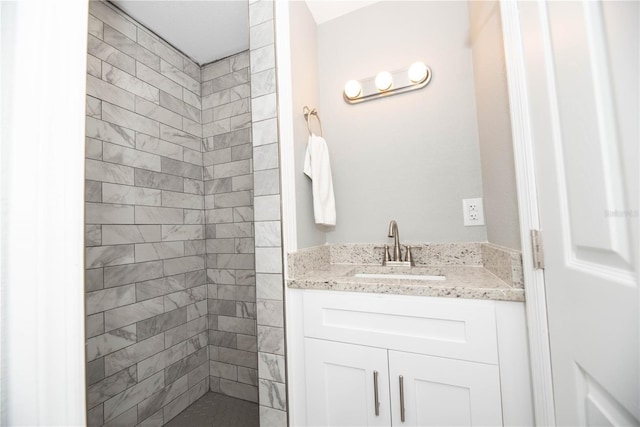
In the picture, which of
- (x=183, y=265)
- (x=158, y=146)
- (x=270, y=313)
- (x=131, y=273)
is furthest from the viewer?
(x=183, y=265)

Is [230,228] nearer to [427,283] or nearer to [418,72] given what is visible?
[427,283]

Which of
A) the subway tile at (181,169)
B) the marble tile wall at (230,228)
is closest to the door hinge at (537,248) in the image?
the marble tile wall at (230,228)

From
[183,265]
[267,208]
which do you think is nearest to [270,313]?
[267,208]

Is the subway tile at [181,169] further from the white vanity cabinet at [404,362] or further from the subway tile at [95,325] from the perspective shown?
the white vanity cabinet at [404,362]

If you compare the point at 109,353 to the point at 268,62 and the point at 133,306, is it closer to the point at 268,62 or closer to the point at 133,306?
the point at 133,306

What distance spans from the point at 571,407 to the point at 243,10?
92.8 inches

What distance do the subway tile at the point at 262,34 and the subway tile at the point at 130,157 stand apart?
1.00m

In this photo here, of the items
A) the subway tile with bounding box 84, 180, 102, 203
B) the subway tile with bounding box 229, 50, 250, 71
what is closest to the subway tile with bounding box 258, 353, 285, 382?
the subway tile with bounding box 84, 180, 102, 203

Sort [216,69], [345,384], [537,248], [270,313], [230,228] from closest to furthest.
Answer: [537,248] → [345,384] → [270,313] → [230,228] → [216,69]

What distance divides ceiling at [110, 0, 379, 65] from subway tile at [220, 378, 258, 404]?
98.7 inches

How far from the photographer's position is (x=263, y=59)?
47.4 inches

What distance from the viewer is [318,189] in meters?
1.37

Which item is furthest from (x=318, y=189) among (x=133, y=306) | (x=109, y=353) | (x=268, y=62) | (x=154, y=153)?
(x=109, y=353)

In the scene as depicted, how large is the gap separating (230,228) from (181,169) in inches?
22.1
